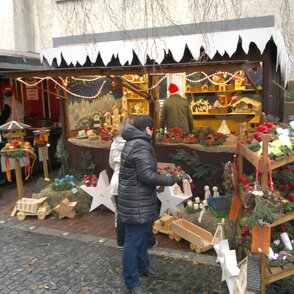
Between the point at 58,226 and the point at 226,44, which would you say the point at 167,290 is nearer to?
the point at 58,226

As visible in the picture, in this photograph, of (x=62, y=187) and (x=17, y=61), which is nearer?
(x=62, y=187)

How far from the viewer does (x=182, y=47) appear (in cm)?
616

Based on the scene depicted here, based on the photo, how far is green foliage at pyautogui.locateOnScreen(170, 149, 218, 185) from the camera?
246 inches

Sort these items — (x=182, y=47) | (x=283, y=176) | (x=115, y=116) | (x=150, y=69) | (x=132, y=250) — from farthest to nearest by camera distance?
1. (x=115, y=116)
2. (x=182, y=47)
3. (x=150, y=69)
4. (x=283, y=176)
5. (x=132, y=250)

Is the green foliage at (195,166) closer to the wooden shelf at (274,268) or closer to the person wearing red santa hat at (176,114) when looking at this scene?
the person wearing red santa hat at (176,114)

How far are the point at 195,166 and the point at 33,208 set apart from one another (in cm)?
296

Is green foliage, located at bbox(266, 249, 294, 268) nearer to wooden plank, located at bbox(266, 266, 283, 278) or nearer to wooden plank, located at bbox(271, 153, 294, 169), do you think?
wooden plank, located at bbox(266, 266, 283, 278)

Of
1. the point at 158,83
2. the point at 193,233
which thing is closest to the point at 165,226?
the point at 193,233

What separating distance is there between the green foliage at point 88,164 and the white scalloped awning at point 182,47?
1.93m

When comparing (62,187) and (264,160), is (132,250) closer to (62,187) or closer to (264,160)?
(264,160)

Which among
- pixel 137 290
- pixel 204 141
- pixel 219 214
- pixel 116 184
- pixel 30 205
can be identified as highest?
pixel 204 141

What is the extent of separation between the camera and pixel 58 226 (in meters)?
5.91

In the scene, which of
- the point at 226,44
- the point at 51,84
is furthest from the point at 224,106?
the point at 51,84

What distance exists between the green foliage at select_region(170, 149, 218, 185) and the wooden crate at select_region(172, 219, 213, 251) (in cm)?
136
